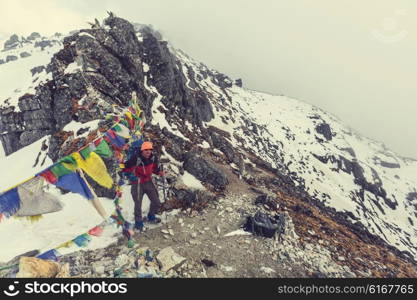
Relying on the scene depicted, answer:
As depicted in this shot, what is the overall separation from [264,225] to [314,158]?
71966 millimetres

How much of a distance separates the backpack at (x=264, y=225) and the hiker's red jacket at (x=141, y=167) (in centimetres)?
623

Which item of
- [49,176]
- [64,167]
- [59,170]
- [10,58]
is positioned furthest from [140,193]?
[10,58]

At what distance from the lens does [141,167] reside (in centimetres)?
1273

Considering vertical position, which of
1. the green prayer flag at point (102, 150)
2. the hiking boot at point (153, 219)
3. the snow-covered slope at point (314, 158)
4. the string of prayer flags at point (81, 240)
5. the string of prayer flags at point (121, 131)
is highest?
the string of prayer flags at point (121, 131)

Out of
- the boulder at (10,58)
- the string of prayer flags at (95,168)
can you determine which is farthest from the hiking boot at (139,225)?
the boulder at (10,58)

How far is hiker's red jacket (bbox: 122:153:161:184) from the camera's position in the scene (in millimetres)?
12562

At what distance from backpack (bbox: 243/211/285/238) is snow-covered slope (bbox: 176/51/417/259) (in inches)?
1094

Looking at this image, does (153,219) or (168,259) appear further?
(153,219)

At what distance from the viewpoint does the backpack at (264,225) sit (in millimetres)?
15516

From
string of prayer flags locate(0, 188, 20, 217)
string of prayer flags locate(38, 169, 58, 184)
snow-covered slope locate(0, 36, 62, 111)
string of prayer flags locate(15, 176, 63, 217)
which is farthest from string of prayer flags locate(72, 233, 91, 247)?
snow-covered slope locate(0, 36, 62, 111)

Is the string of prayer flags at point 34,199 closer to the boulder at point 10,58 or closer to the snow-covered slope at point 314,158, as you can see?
the snow-covered slope at point 314,158

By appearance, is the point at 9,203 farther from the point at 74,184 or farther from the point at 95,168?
the point at 95,168

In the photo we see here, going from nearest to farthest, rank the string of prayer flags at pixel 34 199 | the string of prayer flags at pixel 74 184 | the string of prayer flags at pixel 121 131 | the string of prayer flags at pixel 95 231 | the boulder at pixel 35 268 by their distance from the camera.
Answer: the boulder at pixel 35 268 → the string of prayer flags at pixel 34 199 → the string of prayer flags at pixel 74 184 → the string of prayer flags at pixel 95 231 → the string of prayer flags at pixel 121 131

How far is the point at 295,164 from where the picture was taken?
66.8 metres
